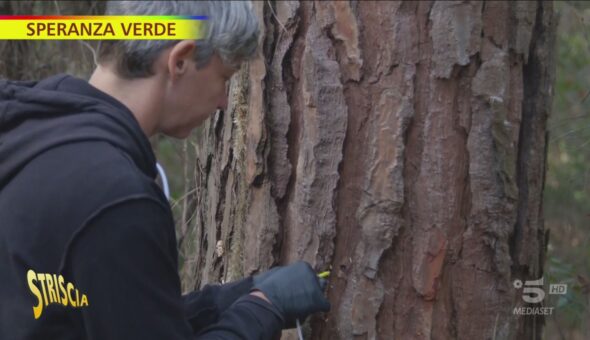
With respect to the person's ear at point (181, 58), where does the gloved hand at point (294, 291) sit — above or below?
below

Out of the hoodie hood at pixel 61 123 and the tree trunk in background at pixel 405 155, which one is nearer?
the hoodie hood at pixel 61 123

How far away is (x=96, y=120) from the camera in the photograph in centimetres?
181

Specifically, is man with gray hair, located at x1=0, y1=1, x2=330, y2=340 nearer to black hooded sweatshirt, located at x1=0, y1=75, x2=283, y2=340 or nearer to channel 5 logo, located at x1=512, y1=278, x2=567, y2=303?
black hooded sweatshirt, located at x1=0, y1=75, x2=283, y2=340

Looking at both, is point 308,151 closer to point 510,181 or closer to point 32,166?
point 510,181

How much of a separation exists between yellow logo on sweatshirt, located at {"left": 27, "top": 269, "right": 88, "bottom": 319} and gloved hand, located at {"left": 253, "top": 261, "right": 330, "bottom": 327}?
1.63ft

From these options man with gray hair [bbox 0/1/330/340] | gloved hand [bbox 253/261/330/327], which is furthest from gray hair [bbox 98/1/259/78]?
gloved hand [bbox 253/261/330/327]

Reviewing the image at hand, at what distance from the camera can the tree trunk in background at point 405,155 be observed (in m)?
2.09

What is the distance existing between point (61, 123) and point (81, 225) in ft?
0.77

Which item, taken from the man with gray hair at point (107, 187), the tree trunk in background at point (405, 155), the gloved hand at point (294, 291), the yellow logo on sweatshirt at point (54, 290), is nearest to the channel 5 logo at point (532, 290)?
the tree trunk in background at point (405, 155)

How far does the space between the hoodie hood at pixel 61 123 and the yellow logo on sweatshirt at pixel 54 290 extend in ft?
0.71

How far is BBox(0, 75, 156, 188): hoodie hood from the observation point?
5.92 ft

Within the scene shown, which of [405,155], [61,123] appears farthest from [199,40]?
[405,155]

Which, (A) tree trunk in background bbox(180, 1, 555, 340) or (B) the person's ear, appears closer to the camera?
(B) the person's ear

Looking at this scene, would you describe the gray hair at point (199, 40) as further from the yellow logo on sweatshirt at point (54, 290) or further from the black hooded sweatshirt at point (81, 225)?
the yellow logo on sweatshirt at point (54, 290)
